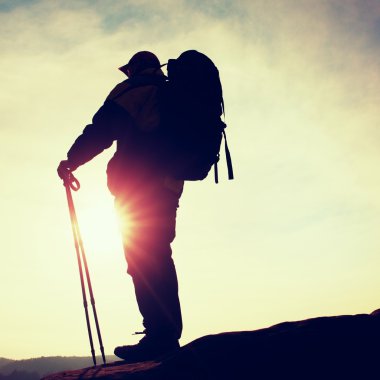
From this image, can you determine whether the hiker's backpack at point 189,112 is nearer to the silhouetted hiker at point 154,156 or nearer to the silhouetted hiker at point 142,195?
the silhouetted hiker at point 154,156

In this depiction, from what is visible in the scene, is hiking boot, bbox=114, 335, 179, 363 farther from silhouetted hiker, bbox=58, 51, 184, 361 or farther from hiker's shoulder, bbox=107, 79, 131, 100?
hiker's shoulder, bbox=107, 79, 131, 100

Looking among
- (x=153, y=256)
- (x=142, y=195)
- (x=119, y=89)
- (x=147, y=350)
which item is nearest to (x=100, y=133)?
(x=119, y=89)

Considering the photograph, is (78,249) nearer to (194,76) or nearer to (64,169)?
(64,169)

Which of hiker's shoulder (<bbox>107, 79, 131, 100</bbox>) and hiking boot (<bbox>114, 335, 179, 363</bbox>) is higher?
hiker's shoulder (<bbox>107, 79, 131, 100</bbox>)

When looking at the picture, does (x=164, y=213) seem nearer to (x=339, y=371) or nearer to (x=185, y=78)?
(x=185, y=78)

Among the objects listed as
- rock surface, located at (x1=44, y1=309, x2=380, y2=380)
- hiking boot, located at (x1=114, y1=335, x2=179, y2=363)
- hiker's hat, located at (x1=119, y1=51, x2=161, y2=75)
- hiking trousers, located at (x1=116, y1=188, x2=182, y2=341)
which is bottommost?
rock surface, located at (x1=44, y1=309, x2=380, y2=380)

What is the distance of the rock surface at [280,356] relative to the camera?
3824 millimetres

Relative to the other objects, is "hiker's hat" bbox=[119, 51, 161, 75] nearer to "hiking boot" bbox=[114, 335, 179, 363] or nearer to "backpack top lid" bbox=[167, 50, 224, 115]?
"backpack top lid" bbox=[167, 50, 224, 115]

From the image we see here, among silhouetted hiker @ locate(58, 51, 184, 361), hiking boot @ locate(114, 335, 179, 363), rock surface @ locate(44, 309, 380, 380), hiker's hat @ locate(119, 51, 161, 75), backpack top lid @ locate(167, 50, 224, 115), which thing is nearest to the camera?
rock surface @ locate(44, 309, 380, 380)

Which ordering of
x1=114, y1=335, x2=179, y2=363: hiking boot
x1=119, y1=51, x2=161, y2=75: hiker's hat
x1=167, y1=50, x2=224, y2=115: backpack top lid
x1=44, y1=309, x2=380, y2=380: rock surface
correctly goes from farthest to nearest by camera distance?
x1=119, y1=51, x2=161, y2=75: hiker's hat < x1=167, y1=50, x2=224, y2=115: backpack top lid < x1=114, y1=335, x2=179, y2=363: hiking boot < x1=44, y1=309, x2=380, y2=380: rock surface

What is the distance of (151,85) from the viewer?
5555mm

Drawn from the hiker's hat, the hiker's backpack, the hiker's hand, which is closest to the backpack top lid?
the hiker's backpack

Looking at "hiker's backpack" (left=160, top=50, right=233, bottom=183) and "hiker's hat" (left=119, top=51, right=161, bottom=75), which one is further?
"hiker's hat" (left=119, top=51, right=161, bottom=75)

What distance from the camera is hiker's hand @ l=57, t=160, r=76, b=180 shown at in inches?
232
